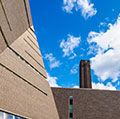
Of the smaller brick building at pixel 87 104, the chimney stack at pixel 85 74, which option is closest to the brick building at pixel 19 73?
the smaller brick building at pixel 87 104

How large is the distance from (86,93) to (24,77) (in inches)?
768

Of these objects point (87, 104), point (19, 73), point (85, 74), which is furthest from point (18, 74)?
point (85, 74)

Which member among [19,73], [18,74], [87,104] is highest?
[87,104]

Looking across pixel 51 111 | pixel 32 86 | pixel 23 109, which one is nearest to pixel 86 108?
pixel 51 111

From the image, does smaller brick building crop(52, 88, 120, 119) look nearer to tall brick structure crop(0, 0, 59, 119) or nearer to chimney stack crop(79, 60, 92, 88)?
chimney stack crop(79, 60, 92, 88)

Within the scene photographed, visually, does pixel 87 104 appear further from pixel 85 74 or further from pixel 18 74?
pixel 18 74

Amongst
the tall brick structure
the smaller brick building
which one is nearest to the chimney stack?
the smaller brick building

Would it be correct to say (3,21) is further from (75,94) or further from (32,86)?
(75,94)

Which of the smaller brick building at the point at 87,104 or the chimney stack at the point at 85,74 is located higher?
the chimney stack at the point at 85,74

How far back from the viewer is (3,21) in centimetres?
1272

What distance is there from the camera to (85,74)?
42281 mm

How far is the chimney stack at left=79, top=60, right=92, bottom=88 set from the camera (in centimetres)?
4072

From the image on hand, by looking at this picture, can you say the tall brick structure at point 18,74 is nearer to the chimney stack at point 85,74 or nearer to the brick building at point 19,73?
the brick building at point 19,73

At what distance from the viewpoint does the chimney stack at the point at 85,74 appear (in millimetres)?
40719
